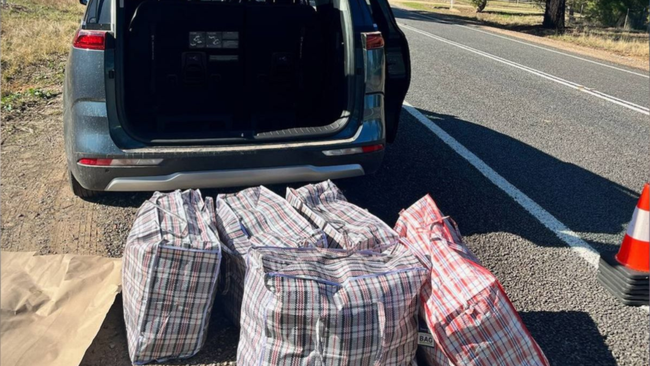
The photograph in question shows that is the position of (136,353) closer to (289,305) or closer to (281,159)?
(289,305)

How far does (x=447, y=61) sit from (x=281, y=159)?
8.75 meters

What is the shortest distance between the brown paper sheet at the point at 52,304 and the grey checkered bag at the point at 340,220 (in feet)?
3.29

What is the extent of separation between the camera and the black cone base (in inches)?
113

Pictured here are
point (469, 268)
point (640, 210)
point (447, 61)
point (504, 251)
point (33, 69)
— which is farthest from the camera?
point (447, 61)

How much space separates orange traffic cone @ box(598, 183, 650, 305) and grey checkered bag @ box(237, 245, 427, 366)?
3.55ft

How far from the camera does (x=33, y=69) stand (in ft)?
30.8

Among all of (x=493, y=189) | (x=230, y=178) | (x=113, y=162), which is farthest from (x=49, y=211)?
(x=493, y=189)

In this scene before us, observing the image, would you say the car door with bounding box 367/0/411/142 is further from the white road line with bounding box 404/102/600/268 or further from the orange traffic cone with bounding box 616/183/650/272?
the orange traffic cone with bounding box 616/183/650/272

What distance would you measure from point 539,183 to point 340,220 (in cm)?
258

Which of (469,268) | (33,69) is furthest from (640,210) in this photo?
(33,69)

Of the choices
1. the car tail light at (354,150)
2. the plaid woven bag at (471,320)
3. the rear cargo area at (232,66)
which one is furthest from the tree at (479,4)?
the plaid woven bag at (471,320)

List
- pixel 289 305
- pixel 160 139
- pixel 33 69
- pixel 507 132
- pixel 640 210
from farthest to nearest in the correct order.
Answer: pixel 33 69
pixel 507 132
pixel 160 139
pixel 640 210
pixel 289 305

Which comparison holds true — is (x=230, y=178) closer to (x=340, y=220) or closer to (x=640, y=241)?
(x=340, y=220)

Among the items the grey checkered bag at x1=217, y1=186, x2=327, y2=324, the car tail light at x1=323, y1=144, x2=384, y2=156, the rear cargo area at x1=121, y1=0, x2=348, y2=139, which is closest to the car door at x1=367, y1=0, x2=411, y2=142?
the rear cargo area at x1=121, y1=0, x2=348, y2=139
